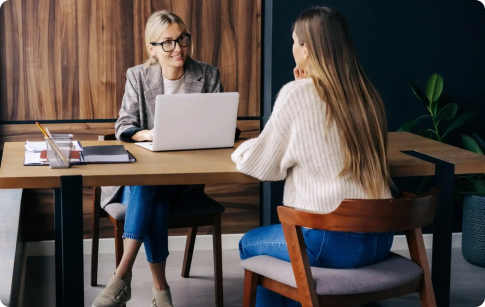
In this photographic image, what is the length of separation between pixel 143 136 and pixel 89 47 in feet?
3.42

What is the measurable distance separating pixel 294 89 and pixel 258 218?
193 cm

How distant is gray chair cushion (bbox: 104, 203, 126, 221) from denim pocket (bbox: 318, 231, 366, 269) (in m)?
1.05

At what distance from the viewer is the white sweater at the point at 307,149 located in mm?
2096

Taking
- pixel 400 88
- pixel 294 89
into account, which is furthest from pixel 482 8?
pixel 294 89

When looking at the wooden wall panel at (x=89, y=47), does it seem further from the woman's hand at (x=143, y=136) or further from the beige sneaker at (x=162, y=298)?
the beige sneaker at (x=162, y=298)

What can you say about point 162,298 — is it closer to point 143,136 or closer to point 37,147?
point 143,136

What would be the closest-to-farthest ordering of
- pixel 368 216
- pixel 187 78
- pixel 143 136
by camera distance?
pixel 368 216 < pixel 143 136 < pixel 187 78

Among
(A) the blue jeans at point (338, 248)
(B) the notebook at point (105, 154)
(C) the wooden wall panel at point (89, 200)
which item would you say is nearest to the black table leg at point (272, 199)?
(C) the wooden wall panel at point (89, 200)

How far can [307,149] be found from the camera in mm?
2100

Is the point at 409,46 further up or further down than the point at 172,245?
further up

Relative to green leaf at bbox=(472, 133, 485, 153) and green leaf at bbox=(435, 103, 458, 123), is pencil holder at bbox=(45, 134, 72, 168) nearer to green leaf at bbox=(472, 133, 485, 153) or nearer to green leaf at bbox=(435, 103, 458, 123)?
green leaf at bbox=(435, 103, 458, 123)

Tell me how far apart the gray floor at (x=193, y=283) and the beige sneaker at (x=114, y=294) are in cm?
46

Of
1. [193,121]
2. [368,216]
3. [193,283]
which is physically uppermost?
[193,121]

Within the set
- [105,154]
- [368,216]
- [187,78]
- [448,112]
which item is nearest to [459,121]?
[448,112]
